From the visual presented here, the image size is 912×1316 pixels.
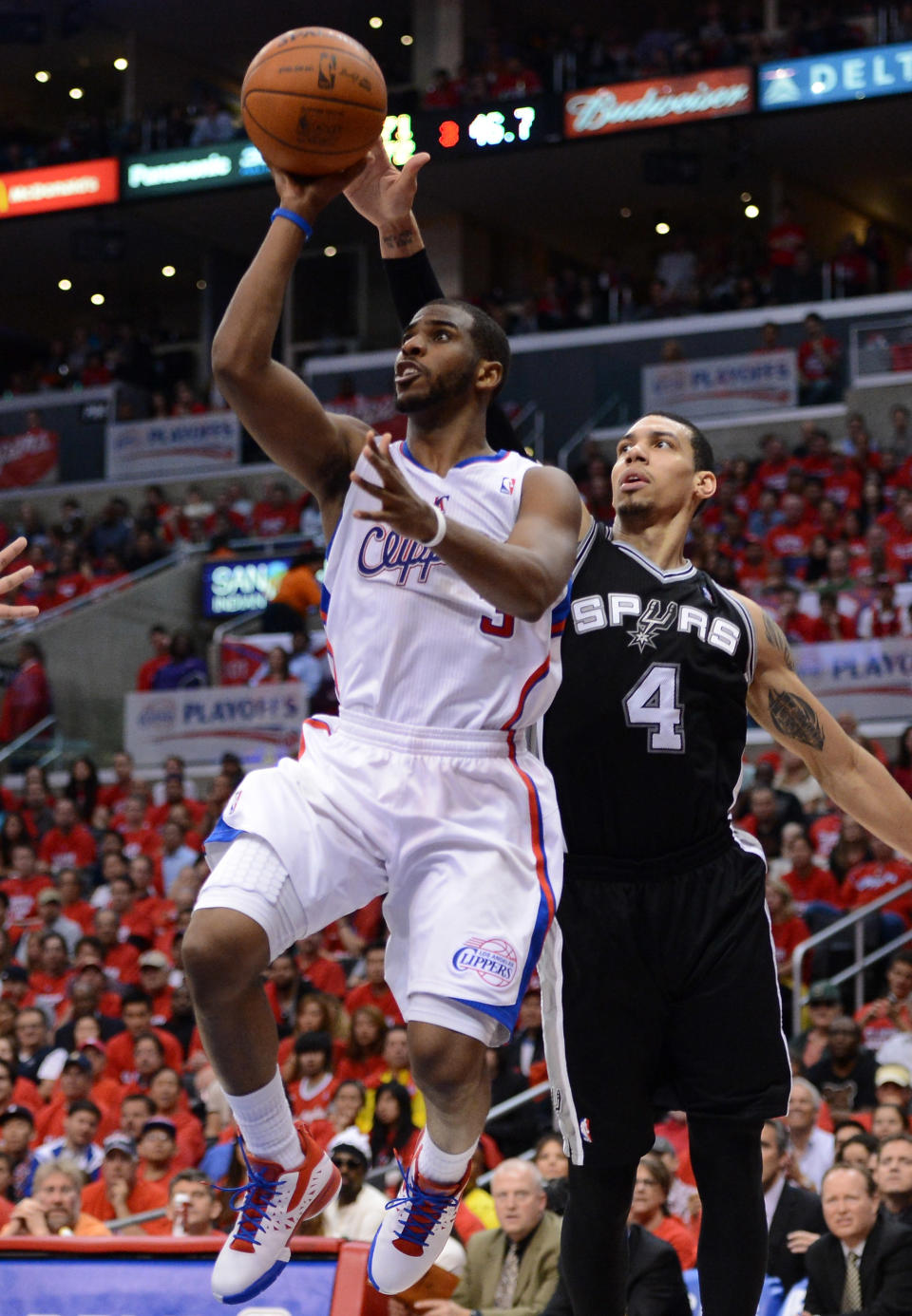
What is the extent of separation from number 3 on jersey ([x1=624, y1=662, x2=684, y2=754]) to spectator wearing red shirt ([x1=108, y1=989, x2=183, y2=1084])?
24.1 ft

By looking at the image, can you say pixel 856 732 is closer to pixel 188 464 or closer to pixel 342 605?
pixel 342 605

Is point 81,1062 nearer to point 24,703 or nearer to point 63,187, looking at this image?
point 24,703

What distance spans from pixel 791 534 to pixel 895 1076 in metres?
8.77

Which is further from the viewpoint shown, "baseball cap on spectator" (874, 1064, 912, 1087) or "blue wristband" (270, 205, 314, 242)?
"baseball cap on spectator" (874, 1064, 912, 1087)

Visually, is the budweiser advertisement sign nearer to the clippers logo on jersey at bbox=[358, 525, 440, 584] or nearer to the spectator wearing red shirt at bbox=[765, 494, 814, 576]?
the spectator wearing red shirt at bbox=[765, 494, 814, 576]

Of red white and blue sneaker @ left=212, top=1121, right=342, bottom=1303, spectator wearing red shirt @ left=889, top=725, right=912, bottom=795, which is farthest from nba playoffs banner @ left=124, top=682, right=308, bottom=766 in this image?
red white and blue sneaker @ left=212, top=1121, right=342, bottom=1303

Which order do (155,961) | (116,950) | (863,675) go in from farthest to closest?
(863,675)
(116,950)
(155,961)

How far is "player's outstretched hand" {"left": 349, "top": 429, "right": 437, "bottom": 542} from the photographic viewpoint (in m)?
3.62

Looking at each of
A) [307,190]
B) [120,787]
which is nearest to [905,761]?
[120,787]

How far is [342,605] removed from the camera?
420 cm

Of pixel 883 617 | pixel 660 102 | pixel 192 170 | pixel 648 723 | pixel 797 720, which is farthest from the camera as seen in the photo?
pixel 192 170

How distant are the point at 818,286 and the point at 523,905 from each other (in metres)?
18.7

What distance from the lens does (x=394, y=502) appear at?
3.63 meters

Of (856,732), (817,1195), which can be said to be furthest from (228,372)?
(856,732)
